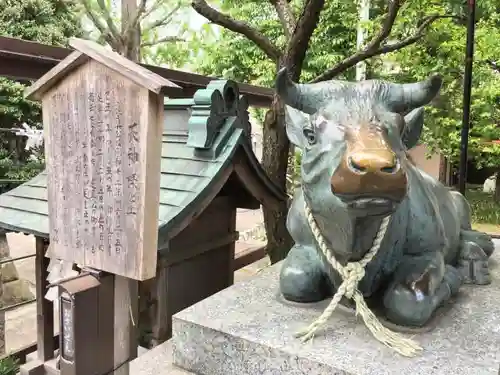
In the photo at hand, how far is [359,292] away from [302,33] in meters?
2.80

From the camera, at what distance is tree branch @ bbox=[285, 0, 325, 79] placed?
4.05m

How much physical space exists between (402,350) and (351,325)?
29 centimetres

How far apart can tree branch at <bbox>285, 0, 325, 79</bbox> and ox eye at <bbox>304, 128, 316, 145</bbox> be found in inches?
97.9

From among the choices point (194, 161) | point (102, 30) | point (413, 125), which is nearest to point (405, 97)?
point (413, 125)

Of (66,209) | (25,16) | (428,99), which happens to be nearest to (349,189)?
(428,99)

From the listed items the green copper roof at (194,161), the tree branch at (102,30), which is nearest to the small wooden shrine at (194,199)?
the green copper roof at (194,161)

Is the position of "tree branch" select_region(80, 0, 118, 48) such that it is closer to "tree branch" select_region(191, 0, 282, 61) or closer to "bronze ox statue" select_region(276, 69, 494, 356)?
"tree branch" select_region(191, 0, 282, 61)

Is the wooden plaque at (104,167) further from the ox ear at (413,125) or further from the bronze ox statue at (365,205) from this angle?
the ox ear at (413,125)

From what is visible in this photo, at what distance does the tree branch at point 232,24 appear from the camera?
4.10 metres

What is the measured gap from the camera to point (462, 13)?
488 cm

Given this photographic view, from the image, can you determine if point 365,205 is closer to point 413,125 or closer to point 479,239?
point 413,125

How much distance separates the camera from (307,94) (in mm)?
1898

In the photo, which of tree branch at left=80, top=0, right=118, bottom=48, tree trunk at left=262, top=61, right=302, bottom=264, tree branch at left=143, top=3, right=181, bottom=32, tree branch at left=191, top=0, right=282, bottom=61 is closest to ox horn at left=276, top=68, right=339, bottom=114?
tree trunk at left=262, top=61, right=302, bottom=264

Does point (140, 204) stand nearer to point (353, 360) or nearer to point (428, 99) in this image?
point (353, 360)
